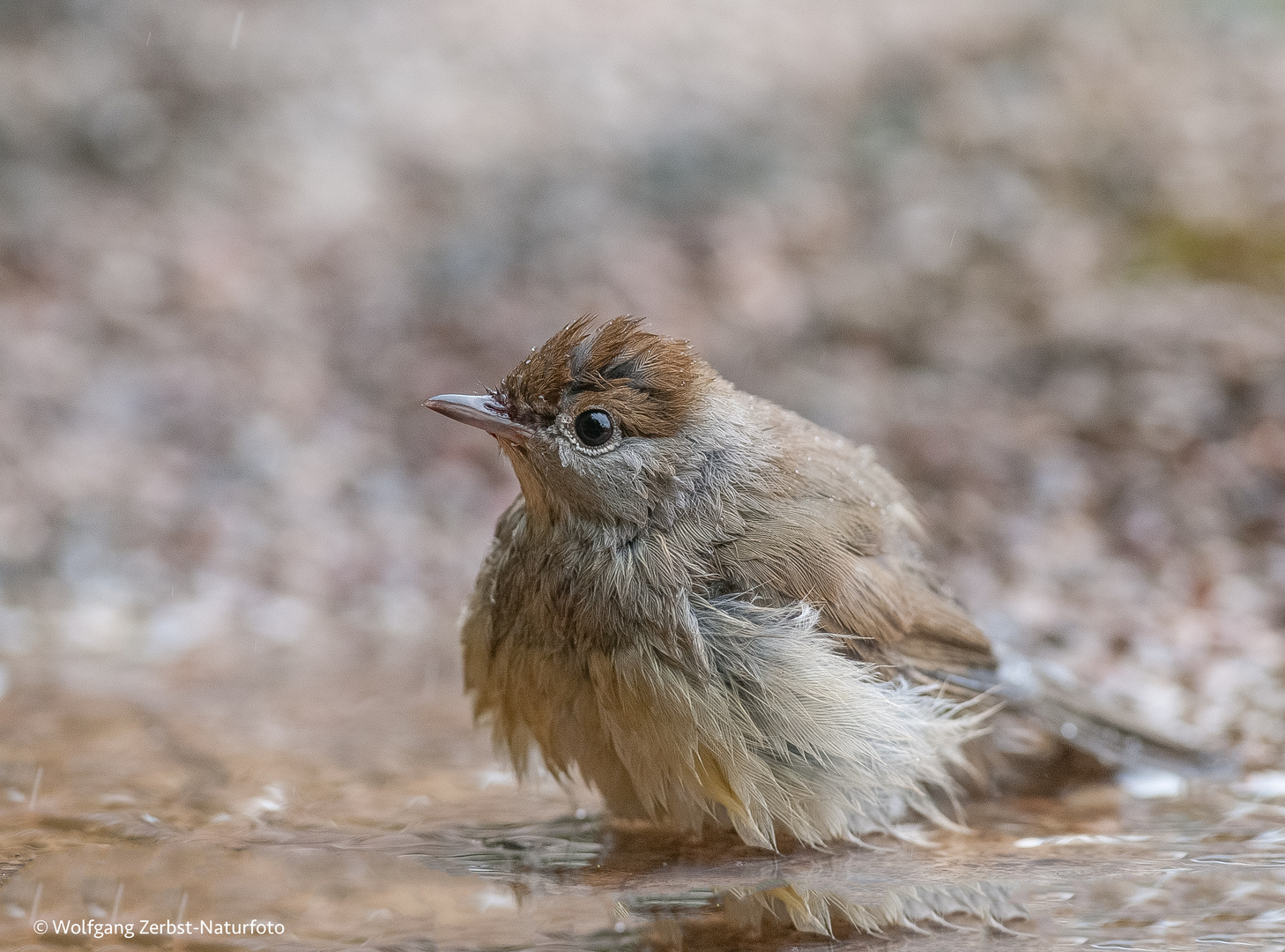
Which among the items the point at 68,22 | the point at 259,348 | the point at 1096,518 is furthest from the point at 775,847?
the point at 68,22

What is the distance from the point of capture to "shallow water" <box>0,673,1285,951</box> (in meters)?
3.11

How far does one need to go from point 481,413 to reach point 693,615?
→ 89 cm

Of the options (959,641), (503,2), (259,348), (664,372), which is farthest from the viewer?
(503,2)

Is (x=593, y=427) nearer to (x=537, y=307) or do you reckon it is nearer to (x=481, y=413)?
(x=481, y=413)

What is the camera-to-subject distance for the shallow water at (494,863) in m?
3.11

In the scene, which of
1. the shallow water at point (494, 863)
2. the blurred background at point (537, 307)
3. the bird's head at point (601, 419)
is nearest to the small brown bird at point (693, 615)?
the bird's head at point (601, 419)

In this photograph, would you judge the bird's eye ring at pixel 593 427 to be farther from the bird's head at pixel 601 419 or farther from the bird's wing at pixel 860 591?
the bird's wing at pixel 860 591

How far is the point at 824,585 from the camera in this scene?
12.8ft

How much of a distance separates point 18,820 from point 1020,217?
838 cm

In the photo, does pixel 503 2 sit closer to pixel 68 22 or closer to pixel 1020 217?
pixel 68 22

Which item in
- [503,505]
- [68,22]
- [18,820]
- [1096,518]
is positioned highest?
[68,22]

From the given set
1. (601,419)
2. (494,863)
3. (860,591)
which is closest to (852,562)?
(860,591)

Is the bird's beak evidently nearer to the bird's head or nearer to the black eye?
the bird's head

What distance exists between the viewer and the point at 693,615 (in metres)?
3.73
